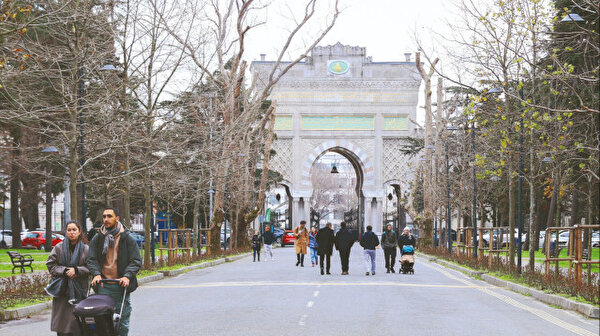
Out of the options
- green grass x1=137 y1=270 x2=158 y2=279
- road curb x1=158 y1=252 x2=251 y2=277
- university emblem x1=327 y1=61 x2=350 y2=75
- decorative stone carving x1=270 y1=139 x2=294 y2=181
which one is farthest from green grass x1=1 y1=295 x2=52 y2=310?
university emblem x1=327 y1=61 x2=350 y2=75

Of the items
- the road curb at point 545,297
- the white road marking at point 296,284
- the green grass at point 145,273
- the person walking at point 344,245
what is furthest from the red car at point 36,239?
the white road marking at point 296,284

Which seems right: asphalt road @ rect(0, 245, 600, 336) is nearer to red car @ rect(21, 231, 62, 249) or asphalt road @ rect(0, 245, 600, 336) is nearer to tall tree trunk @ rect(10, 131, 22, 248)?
tall tree trunk @ rect(10, 131, 22, 248)

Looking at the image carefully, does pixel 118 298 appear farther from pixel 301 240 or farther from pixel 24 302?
pixel 301 240

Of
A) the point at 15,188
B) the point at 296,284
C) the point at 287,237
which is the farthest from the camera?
the point at 287,237

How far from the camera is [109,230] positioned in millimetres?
9031

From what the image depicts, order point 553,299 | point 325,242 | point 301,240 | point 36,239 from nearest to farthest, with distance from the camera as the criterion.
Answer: point 553,299, point 325,242, point 301,240, point 36,239

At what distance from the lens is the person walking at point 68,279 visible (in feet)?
31.1

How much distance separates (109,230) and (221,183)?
27502mm

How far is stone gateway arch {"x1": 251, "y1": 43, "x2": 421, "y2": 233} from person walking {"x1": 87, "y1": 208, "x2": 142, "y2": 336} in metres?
61.0

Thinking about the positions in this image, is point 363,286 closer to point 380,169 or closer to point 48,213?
point 48,213

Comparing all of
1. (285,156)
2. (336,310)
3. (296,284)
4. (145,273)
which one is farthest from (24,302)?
(285,156)

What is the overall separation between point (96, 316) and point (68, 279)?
182 centimetres

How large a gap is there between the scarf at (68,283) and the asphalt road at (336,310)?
224 cm

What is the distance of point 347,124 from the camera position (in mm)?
70938
